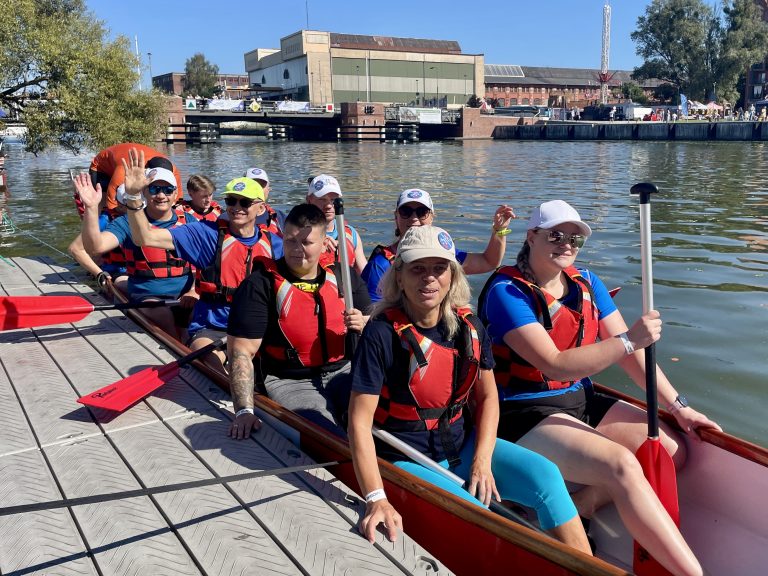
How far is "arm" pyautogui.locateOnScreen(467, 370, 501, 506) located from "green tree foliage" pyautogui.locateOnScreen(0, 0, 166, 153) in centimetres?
1991

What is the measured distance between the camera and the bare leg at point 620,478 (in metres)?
2.45

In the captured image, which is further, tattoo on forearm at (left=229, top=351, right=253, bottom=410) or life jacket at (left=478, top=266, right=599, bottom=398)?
Result: tattoo on forearm at (left=229, top=351, right=253, bottom=410)

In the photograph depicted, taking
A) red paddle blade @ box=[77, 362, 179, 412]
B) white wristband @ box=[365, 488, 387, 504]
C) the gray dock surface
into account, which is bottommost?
the gray dock surface

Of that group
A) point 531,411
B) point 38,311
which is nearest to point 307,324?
point 531,411

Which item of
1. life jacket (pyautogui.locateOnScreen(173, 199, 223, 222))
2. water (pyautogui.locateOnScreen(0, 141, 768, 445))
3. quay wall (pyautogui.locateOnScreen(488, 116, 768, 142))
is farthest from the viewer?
quay wall (pyautogui.locateOnScreen(488, 116, 768, 142))

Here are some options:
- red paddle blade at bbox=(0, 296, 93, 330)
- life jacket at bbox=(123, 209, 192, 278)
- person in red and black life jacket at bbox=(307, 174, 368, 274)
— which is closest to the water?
person in red and black life jacket at bbox=(307, 174, 368, 274)

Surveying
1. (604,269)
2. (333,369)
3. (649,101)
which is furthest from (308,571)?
(649,101)

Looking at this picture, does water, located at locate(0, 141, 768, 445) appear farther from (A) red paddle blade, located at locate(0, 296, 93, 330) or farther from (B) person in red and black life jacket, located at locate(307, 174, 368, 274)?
(A) red paddle blade, located at locate(0, 296, 93, 330)

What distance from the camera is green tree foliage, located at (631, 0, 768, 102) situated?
5909cm

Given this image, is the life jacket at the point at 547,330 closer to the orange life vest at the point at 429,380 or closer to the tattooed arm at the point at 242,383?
the orange life vest at the point at 429,380

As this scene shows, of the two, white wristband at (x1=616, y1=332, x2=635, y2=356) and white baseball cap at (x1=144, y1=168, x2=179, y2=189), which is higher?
white baseball cap at (x1=144, y1=168, x2=179, y2=189)

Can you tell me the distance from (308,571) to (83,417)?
1.94 m

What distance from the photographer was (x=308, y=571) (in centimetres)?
237

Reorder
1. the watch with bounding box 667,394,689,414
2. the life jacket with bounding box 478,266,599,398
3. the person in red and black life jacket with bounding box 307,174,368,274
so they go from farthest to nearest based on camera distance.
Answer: the person in red and black life jacket with bounding box 307,174,368,274, the watch with bounding box 667,394,689,414, the life jacket with bounding box 478,266,599,398
